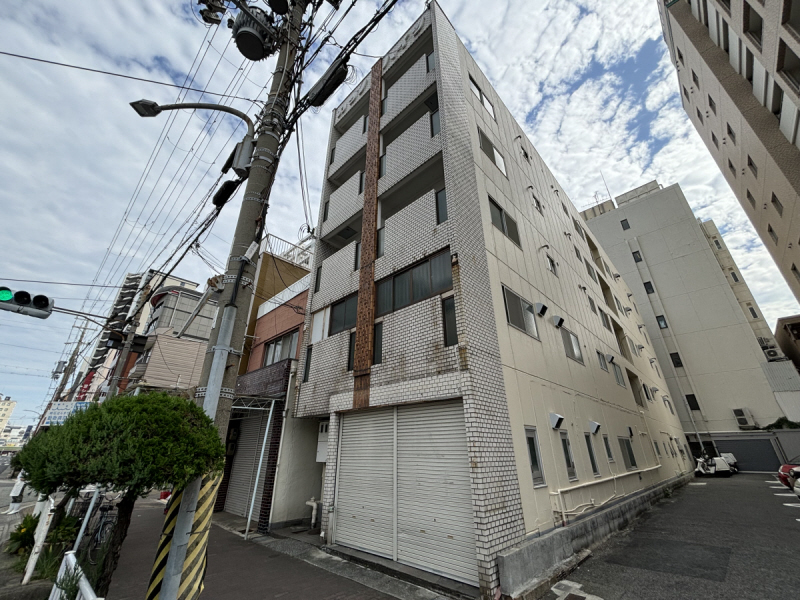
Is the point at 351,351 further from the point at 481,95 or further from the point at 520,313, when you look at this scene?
the point at 481,95

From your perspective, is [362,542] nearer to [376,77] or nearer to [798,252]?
[376,77]

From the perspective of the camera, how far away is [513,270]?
10.3 meters

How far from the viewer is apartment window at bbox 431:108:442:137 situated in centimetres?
1059

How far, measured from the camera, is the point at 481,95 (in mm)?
13305

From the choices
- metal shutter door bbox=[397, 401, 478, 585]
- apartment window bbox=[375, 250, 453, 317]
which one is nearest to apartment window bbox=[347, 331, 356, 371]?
apartment window bbox=[375, 250, 453, 317]

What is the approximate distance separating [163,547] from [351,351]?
6420 mm

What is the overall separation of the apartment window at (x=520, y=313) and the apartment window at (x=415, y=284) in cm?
206

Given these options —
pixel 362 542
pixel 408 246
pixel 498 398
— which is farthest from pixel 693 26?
pixel 362 542

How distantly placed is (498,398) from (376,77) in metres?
14.3

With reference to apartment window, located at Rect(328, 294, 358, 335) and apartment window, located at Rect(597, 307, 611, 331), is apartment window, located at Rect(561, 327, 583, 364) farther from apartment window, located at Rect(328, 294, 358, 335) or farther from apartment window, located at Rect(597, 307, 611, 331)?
apartment window, located at Rect(328, 294, 358, 335)

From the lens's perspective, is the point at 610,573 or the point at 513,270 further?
the point at 513,270

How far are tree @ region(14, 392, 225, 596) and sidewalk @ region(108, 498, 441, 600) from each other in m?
4.14

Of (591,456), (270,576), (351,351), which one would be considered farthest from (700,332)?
(270,576)

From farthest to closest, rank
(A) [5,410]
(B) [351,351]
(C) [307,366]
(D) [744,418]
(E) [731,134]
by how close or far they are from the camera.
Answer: (A) [5,410], (D) [744,418], (E) [731,134], (C) [307,366], (B) [351,351]
